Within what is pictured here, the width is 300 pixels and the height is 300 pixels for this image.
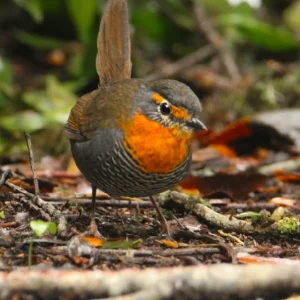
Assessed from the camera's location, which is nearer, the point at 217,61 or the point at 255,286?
the point at 255,286

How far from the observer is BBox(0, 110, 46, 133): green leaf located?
6969 millimetres

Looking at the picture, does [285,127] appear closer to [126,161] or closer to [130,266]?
[126,161]

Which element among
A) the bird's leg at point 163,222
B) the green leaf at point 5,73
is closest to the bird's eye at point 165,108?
the bird's leg at point 163,222

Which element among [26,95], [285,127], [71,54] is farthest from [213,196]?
[71,54]

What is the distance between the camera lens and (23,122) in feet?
23.0

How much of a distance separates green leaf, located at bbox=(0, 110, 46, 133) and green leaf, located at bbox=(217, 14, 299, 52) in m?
2.85

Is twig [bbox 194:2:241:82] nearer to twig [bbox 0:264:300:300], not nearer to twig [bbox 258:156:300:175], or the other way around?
twig [bbox 258:156:300:175]

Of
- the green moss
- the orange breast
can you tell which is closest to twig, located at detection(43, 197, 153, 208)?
the orange breast

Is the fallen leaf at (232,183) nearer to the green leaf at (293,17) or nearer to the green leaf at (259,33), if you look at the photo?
the green leaf at (259,33)

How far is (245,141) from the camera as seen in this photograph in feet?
23.1

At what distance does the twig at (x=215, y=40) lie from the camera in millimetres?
9141

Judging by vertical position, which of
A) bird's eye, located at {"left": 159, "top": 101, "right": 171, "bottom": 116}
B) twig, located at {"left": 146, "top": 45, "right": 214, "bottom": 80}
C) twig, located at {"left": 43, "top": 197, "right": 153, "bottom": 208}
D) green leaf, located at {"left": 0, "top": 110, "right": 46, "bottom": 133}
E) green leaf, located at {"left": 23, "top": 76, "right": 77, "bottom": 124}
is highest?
twig, located at {"left": 146, "top": 45, "right": 214, "bottom": 80}

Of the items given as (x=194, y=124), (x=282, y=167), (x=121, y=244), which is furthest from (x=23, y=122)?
(x=121, y=244)

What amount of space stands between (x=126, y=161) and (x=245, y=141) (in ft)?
11.5
